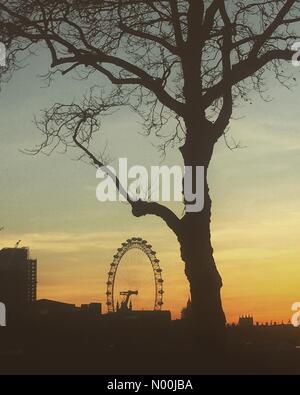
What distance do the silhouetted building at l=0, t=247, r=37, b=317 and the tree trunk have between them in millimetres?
55817

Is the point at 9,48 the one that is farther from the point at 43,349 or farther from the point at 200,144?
the point at 43,349

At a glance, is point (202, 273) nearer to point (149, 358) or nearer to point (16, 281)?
point (149, 358)

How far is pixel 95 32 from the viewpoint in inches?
630

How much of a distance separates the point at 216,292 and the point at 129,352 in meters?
1.90

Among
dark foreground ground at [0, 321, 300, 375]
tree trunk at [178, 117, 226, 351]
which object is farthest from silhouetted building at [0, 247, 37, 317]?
tree trunk at [178, 117, 226, 351]

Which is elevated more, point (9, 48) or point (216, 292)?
point (9, 48)

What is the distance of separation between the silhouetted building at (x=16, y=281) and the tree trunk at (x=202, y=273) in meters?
55.8

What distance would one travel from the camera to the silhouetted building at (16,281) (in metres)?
91.4

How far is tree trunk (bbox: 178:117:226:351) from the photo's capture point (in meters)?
14.7

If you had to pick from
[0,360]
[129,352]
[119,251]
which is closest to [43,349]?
[0,360]

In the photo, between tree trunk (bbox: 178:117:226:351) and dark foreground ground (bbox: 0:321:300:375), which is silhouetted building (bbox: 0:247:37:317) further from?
tree trunk (bbox: 178:117:226:351)

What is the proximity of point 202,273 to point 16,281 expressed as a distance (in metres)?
93.9

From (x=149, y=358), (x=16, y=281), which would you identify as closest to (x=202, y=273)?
(x=149, y=358)

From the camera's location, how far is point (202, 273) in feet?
48.5
